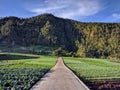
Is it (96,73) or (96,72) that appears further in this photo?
(96,72)

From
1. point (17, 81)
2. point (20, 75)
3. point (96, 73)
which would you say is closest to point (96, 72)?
point (96, 73)

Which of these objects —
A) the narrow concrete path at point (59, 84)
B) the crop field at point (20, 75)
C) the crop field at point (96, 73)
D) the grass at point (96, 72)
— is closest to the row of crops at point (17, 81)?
Answer: the crop field at point (20, 75)

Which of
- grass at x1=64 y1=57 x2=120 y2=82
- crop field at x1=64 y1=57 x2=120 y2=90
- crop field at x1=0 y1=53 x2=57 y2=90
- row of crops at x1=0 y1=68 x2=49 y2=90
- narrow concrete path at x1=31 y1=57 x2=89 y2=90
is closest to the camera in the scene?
row of crops at x1=0 y1=68 x2=49 y2=90

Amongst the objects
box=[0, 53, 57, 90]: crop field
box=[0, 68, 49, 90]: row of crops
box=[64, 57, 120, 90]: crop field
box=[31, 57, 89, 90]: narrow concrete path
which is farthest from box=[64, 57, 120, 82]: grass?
box=[0, 68, 49, 90]: row of crops

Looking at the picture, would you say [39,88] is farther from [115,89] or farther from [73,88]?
[115,89]

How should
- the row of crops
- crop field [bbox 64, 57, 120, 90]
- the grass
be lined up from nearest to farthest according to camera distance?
1. the row of crops
2. crop field [bbox 64, 57, 120, 90]
3. the grass

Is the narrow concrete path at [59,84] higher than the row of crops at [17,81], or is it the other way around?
A: the row of crops at [17,81]

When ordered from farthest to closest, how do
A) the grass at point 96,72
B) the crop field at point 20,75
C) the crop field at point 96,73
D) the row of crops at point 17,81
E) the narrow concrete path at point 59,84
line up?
the grass at point 96,72 < the crop field at point 96,73 < the narrow concrete path at point 59,84 < the crop field at point 20,75 < the row of crops at point 17,81

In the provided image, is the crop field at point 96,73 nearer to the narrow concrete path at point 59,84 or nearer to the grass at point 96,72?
the grass at point 96,72

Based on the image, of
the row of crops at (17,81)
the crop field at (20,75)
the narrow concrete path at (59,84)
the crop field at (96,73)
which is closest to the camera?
the row of crops at (17,81)

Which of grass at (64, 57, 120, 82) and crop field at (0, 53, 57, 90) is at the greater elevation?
crop field at (0, 53, 57, 90)

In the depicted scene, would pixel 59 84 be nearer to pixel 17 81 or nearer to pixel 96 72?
pixel 17 81

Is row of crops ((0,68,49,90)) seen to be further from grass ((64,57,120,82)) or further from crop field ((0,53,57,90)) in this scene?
grass ((64,57,120,82))

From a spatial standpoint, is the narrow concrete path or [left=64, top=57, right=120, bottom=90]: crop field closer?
the narrow concrete path
